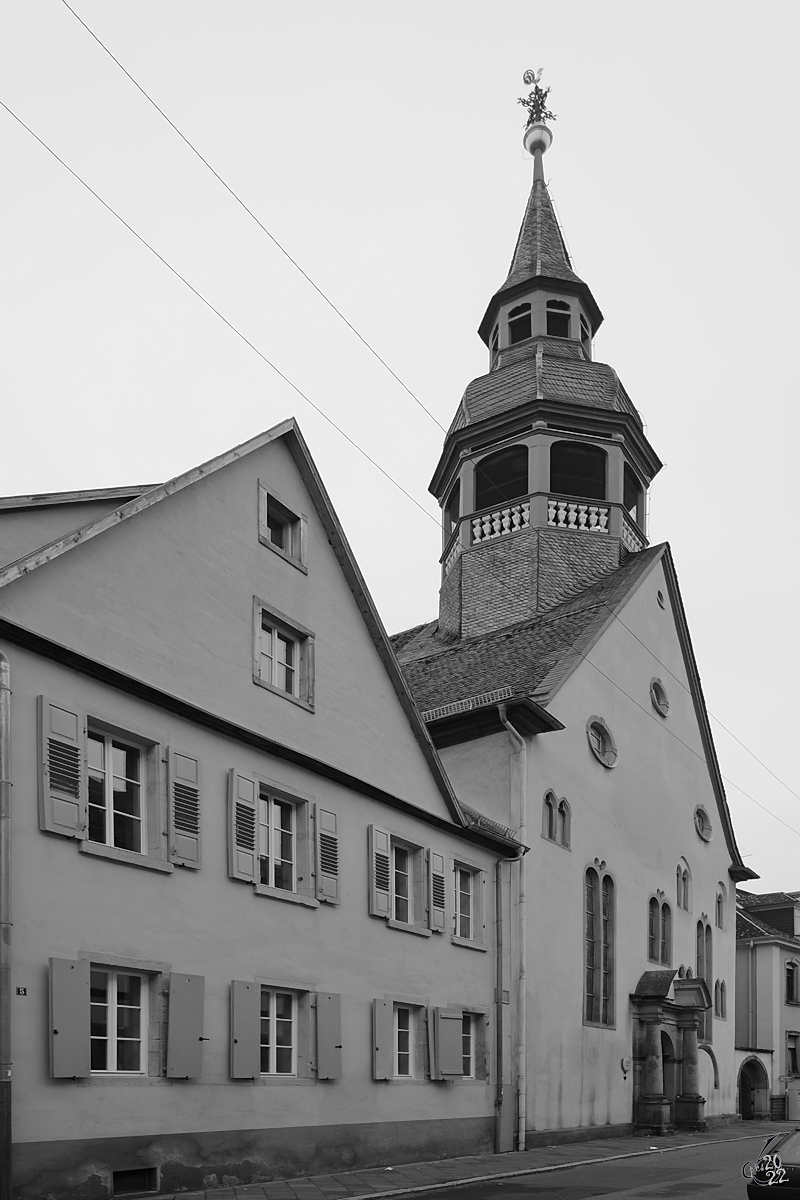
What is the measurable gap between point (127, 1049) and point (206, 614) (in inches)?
210

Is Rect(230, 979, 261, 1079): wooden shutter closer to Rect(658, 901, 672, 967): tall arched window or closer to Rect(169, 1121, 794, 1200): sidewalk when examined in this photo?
Rect(169, 1121, 794, 1200): sidewalk

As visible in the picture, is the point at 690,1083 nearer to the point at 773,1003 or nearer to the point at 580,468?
the point at 580,468

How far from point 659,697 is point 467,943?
42.1 feet

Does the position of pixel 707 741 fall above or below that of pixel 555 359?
below

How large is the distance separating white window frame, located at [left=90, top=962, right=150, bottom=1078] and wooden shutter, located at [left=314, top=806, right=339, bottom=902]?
386 cm

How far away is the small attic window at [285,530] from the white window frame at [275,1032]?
19.1ft

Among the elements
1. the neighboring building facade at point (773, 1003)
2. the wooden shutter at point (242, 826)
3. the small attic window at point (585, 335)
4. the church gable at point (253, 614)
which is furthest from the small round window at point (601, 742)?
the neighboring building facade at point (773, 1003)

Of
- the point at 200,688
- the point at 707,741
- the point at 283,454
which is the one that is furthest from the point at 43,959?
the point at 707,741

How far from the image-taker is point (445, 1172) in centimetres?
1908

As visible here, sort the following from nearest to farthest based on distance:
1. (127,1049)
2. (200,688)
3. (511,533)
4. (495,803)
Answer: (127,1049) → (200,688) → (495,803) → (511,533)

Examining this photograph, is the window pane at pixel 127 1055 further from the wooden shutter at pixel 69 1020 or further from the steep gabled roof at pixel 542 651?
the steep gabled roof at pixel 542 651

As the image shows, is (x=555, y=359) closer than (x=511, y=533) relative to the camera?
No

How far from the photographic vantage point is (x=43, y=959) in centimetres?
1358

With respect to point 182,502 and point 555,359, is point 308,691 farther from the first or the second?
point 555,359
